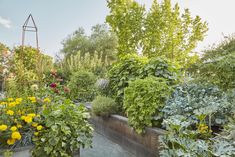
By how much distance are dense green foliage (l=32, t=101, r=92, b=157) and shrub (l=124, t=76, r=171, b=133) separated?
854mm

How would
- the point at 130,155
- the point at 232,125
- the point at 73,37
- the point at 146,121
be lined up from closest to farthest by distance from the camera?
1. the point at 232,125
2. the point at 146,121
3. the point at 130,155
4. the point at 73,37

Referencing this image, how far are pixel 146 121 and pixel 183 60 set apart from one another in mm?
5392

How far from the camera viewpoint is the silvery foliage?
222 centimetres

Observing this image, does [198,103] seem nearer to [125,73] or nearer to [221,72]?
[221,72]

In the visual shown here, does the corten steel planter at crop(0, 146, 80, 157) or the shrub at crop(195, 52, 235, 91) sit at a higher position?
the shrub at crop(195, 52, 235, 91)

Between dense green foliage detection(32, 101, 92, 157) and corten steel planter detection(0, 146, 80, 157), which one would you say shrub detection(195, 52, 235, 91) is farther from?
corten steel planter detection(0, 146, 80, 157)

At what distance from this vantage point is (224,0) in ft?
15.8

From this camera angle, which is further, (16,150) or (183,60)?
(183,60)

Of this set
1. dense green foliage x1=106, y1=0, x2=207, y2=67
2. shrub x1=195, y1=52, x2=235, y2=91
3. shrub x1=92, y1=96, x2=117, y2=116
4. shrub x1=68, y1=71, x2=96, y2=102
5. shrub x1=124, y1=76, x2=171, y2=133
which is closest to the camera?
shrub x1=195, y1=52, x2=235, y2=91

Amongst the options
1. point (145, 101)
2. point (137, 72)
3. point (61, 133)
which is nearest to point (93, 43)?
point (137, 72)

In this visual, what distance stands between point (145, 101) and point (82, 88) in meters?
3.67

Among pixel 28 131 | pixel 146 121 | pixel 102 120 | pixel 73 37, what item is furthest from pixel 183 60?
pixel 73 37

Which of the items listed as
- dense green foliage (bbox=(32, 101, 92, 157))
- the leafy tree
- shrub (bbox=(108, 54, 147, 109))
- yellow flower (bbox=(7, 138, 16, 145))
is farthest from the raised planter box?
the leafy tree

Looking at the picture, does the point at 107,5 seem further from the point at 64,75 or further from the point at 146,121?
the point at 146,121
